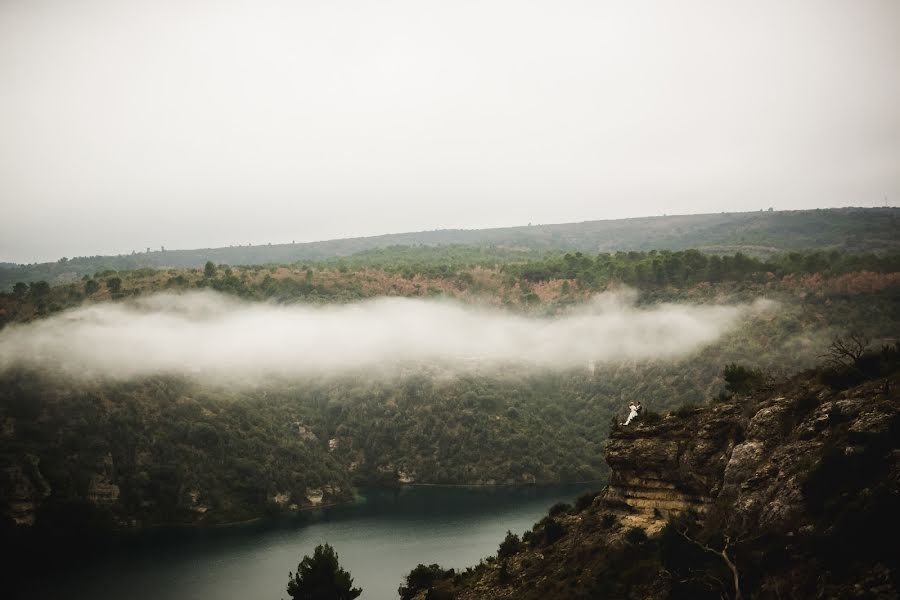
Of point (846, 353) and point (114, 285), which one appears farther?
point (114, 285)

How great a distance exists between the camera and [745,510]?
25000 mm

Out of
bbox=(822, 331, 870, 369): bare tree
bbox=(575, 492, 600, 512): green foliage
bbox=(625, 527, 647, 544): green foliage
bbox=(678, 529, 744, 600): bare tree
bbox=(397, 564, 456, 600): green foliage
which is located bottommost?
Result: bbox=(397, 564, 456, 600): green foliage

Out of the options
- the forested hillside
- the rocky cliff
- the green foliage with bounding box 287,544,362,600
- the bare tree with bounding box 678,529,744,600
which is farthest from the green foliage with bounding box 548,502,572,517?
the forested hillside

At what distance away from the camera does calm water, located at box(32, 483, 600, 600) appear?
6588cm

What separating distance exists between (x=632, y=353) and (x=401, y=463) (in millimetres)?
47729

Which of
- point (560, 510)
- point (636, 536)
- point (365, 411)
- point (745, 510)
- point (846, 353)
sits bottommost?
point (365, 411)

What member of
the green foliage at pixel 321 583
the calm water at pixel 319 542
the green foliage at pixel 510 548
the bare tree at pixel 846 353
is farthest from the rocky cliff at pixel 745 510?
the calm water at pixel 319 542

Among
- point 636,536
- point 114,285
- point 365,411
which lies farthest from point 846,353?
point 114,285

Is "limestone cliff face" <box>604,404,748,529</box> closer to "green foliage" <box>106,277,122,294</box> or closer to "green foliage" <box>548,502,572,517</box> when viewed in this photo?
"green foliage" <box>548,502,572,517</box>

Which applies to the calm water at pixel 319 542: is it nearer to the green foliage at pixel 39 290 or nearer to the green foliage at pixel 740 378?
the green foliage at pixel 740 378

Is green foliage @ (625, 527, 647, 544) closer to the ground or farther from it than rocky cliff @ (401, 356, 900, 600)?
closer to the ground

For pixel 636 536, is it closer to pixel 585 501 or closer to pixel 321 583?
pixel 585 501

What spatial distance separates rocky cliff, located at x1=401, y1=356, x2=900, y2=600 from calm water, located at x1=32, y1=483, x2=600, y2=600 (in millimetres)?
34321

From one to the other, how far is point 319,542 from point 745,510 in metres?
68.4
